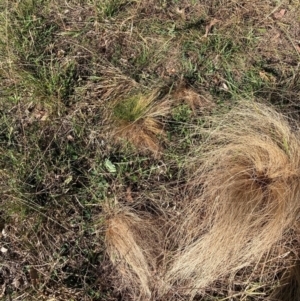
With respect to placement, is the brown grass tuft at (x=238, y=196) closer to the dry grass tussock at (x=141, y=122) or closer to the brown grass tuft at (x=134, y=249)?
the brown grass tuft at (x=134, y=249)

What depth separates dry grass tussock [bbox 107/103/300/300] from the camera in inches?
94.5

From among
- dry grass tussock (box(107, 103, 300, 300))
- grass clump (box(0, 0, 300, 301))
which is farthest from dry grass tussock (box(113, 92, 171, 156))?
dry grass tussock (box(107, 103, 300, 300))

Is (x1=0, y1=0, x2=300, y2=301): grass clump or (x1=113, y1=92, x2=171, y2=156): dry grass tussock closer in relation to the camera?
(x1=0, y1=0, x2=300, y2=301): grass clump

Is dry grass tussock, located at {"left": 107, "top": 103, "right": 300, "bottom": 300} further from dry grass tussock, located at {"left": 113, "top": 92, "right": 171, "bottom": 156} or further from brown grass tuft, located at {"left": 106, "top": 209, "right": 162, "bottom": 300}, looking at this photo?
dry grass tussock, located at {"left": 113, "top": 92, "right": 171, "bottom": 156}

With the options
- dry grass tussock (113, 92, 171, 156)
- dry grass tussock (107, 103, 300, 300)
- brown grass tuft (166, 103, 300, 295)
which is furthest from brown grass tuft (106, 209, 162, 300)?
dry grass tussock (113, 92, 171, 156)

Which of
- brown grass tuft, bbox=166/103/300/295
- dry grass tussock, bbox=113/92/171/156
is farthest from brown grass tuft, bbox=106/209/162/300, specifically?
dry grass tussock, bbox=113/92/171/156

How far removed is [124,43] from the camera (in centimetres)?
298

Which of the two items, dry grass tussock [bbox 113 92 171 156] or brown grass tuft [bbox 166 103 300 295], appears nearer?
brown grass tuft [bbox 166 103 300 295]

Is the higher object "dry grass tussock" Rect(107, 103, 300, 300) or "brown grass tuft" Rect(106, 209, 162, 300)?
"dry grass tussock" Rect(107, 103, 300, 300)

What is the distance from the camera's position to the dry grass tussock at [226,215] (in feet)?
7.88

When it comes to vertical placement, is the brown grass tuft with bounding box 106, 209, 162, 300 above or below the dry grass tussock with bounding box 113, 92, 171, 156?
below

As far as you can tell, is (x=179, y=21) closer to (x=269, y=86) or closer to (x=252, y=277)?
(x=269, y=86)

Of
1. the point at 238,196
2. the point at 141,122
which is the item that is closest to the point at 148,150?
the point at 141,122

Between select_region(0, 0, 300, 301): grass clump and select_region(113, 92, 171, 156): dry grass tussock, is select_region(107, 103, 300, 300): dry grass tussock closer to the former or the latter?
select_region(0, 0, 300, 301): grass clump
